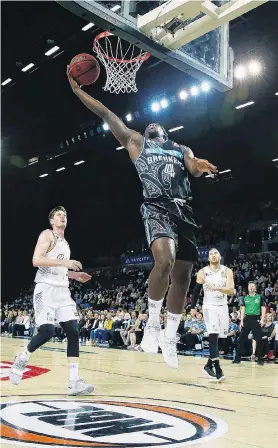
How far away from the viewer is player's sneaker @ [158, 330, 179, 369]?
3.52 metres

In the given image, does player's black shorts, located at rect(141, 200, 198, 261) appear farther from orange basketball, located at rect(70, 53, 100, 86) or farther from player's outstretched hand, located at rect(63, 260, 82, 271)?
player's outstretched hand, located at rect(63, 260, 82, 271)

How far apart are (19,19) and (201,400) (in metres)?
9.96

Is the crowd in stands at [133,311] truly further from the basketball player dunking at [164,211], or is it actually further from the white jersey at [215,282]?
the basketball player dunking at [164,211]

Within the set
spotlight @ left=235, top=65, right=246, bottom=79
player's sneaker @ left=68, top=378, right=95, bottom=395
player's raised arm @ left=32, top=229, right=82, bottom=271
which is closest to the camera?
player's raised arm @ left=32, top=229, right=82, bottom=271

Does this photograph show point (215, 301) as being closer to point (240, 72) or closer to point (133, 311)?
point (240, 72)

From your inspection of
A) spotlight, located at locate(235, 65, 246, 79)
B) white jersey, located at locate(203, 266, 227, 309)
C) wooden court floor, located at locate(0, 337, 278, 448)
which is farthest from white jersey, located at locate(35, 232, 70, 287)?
spotlight, located at locate(235, 65, 246, 79)

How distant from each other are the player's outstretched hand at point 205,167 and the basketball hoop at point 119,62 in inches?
135

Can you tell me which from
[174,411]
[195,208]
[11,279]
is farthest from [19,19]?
[11,279]

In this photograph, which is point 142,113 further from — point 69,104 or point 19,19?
point 19,19

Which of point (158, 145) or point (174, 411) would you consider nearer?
point (158, 145)

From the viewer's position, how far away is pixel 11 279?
30625 mm

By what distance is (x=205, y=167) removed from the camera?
3.31 metres

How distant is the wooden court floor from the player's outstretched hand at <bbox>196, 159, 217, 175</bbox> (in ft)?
5.58

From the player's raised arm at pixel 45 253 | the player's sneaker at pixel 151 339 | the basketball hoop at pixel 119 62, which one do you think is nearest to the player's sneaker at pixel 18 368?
the player's raised arm at pixel 45 253
